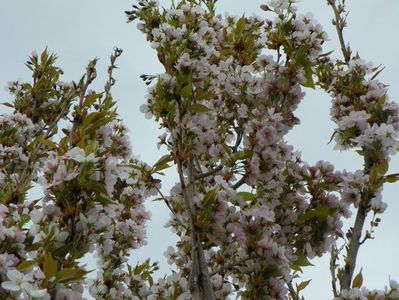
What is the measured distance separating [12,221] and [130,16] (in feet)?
7.82

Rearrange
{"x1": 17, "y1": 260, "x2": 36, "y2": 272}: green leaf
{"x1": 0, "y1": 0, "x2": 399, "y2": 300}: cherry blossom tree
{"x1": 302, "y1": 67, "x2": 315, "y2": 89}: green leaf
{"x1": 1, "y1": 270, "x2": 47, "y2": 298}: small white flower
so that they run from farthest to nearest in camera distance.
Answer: {"x1": 302, "y1": 67, "x2": 315, "y2": 89}: green leaf < {"x1": 0, "y1": 0, "x2": 399, "y2": 300}: cherry blossom tree < {"x1": 17, "y1": 260, "x2": 36, "y2": 272}: green leaf < {"x1": 1, "y1": 270, "x2": 47, "y2": 298}: small white flower

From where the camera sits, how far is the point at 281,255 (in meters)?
3.54

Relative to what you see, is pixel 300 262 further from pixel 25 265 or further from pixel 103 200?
pixel 25 265

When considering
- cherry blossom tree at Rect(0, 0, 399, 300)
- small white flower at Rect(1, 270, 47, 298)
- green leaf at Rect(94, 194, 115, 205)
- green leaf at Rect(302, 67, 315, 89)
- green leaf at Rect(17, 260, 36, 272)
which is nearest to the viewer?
small white flower at Rect(1, 270, 47, 298)

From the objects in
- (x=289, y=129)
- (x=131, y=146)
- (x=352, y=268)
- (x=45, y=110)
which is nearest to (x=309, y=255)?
(x=352, y=268)

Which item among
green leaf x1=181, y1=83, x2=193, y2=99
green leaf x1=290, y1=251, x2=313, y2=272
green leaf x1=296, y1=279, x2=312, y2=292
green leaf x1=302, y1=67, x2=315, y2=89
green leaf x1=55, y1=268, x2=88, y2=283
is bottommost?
green leaf x1=55, y1=268, x2=88, y2=283

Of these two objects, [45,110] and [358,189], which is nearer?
[358,189]

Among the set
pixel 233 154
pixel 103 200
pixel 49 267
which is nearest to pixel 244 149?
pixel 233 154

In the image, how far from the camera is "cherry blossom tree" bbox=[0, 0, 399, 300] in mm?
3561

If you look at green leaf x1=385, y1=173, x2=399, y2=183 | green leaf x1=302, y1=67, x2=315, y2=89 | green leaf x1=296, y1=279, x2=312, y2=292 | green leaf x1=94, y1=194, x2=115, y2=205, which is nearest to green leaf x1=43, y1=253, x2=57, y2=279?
green leaf x1=94, y1=194, x2=115, y2=205

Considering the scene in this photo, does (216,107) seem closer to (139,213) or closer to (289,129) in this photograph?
(289,129)

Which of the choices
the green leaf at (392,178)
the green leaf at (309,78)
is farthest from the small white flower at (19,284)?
the green leaf at (309,78)

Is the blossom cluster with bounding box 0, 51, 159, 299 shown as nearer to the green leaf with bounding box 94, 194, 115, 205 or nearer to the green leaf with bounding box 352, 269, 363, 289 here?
the green leaf with bounding box 94, 194, 115, 205

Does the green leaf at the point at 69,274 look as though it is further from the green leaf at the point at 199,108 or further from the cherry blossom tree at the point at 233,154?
the green leaf at the point at 199,108
